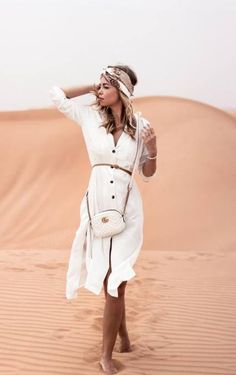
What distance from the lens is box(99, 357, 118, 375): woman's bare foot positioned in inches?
143

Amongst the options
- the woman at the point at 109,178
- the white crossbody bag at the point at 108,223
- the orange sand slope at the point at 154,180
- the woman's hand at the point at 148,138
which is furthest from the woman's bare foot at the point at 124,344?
the orange sand slope at the point at 154,180

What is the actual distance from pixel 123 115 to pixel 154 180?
21.0 feet

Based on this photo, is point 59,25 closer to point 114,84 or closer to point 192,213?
point 192,213

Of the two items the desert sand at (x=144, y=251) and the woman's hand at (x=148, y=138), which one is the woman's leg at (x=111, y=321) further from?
the woman's hand at (x=148, y=138)

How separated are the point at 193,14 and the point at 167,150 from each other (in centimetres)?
237

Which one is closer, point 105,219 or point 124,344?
point 105,219

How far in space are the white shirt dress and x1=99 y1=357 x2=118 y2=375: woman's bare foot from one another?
39 cm

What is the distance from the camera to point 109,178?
12.0 ft

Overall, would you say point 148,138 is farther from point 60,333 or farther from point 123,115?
point 60,333

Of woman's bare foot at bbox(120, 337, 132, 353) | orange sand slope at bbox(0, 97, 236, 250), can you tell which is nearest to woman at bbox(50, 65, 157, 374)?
woman's bare foot at bbox(120, 337, 132, 353)

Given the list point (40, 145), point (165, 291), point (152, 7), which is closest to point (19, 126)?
point (40, 145)

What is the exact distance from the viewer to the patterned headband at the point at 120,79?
3.69 metres

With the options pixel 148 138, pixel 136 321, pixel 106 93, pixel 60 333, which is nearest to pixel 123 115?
pixel 106 93

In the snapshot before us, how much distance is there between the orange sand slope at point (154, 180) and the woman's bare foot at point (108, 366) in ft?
17.0
